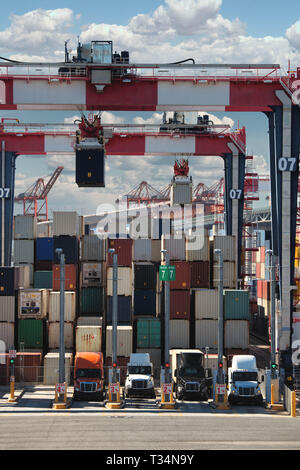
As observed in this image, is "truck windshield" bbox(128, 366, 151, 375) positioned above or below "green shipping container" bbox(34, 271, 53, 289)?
below

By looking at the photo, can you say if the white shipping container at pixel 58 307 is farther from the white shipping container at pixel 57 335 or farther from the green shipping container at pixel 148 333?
the green shipping container at pixel 148 333

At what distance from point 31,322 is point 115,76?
15.8m

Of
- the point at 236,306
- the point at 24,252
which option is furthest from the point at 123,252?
Result: the point at 24,252

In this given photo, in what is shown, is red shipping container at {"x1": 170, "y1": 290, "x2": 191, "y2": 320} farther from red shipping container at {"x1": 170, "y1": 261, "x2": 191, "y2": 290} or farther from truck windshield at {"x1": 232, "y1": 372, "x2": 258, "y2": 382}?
truck windshield at {"x1": 232, "y1": 372, "x2": 258, "y2": 382}

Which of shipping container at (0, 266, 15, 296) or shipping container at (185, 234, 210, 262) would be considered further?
shipping container at (185, 234, 210, 262)

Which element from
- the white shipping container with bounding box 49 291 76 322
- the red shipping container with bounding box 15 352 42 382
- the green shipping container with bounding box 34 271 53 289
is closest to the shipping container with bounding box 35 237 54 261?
the green shipping container with bounding box 34 271 53 289

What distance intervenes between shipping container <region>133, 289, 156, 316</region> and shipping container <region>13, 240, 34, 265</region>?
12494 millimetres

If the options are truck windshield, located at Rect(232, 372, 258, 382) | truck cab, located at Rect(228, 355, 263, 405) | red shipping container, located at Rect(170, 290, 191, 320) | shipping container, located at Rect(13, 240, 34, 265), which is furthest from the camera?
shipping container, located at Rect(13, 240, 34, 265)

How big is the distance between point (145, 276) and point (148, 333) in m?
3.85

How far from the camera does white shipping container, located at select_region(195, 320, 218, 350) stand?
4278 centimetres

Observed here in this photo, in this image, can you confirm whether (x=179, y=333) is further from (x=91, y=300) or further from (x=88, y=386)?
(x=88, y=386)

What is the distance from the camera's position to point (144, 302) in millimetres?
43500

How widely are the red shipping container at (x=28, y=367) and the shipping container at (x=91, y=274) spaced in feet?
Result: 21.4
